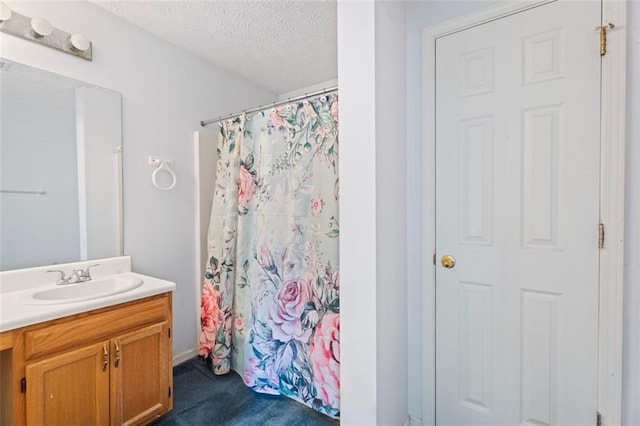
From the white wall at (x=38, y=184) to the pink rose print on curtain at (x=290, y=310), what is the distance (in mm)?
1249

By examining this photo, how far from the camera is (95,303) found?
1373mm

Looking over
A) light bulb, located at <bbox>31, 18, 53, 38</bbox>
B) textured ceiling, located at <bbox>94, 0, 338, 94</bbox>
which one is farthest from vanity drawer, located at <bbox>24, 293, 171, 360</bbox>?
textured ceiling, located at <bbox>94, 0, 338, 94</bbox>

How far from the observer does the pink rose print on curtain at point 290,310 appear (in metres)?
1.83

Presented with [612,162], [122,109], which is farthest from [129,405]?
[612,162]

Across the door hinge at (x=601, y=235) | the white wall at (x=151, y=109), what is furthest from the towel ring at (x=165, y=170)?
the door hinge at (x=601, y=235)

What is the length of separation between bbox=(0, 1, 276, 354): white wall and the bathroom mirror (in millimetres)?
80

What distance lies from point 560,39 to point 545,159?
0.50 m

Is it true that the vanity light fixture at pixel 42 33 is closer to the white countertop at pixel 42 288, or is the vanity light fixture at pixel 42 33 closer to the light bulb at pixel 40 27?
the light bulb at pixel 40 27

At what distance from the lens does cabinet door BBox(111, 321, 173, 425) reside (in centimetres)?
146

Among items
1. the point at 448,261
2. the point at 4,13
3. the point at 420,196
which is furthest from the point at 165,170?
the point at 448,261

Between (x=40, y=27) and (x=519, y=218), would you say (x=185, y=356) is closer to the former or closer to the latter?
(x=40, y=27)

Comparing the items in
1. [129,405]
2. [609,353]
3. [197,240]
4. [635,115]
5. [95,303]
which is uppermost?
[635,115]

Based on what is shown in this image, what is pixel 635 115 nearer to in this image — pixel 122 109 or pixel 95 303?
pixel 95 303

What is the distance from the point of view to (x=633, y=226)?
1.13 meters
